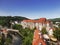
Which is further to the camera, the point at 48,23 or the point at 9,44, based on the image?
the point at 48,23

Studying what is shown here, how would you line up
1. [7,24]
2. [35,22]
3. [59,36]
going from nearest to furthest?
[59,36] → [7,24] → [35,22]

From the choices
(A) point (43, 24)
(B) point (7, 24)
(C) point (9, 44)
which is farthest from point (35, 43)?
(A) point (43, 24)

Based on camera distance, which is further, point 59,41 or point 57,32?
point 57,32

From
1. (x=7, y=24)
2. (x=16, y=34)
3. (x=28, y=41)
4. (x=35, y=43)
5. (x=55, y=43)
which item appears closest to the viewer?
(x=35, y=43)

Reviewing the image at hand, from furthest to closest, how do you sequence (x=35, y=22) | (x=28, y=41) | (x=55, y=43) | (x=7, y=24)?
(x=35, y=22) < (x=7, y=24) < (x=55, y=43) < (x=28, y=41)

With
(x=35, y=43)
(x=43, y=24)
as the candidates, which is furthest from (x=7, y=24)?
(x=35, y=43)

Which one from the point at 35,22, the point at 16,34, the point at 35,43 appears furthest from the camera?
the point at 35,22

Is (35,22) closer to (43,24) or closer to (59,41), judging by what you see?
(43,24)

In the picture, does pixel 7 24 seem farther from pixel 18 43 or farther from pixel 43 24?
pixel 18 43
